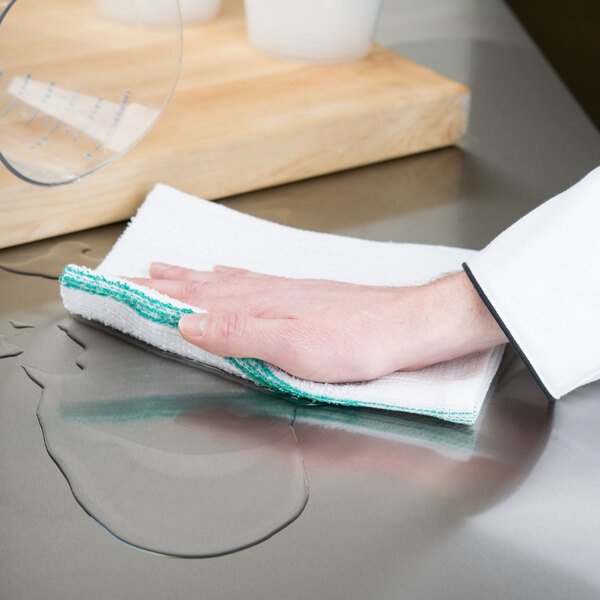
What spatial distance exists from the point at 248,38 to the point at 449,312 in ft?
1.86

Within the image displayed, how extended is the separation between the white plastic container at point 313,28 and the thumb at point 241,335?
477mm

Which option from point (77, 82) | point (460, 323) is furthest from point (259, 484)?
point (77, 82)

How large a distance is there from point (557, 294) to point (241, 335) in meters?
0.22

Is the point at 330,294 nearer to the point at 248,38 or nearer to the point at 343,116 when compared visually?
the point at 343,116

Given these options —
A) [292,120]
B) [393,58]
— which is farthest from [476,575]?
[393,58]

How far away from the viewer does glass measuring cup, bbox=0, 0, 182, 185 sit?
0.69 meters

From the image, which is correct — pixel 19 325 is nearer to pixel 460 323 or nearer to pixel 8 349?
pixel 8 349

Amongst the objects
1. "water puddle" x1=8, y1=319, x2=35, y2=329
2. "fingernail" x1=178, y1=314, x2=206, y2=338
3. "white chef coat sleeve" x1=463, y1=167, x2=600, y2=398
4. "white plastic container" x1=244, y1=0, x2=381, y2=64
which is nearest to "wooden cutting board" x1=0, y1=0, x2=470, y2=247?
"white plastic container" x1=244, y1=0, x2=381, y2=64

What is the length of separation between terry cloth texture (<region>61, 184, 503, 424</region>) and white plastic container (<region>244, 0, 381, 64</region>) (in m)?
0.28

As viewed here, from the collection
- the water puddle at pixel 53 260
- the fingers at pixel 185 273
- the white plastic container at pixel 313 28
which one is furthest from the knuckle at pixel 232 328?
the white plastic container at pixel 313 28

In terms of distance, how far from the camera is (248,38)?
0.98 metres

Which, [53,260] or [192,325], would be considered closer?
[192,325]

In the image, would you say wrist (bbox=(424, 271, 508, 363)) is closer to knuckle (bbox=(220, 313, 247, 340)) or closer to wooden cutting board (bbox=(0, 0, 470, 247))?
knuckle (bbox=(220, 313, 247, 340))

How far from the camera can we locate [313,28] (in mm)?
899
